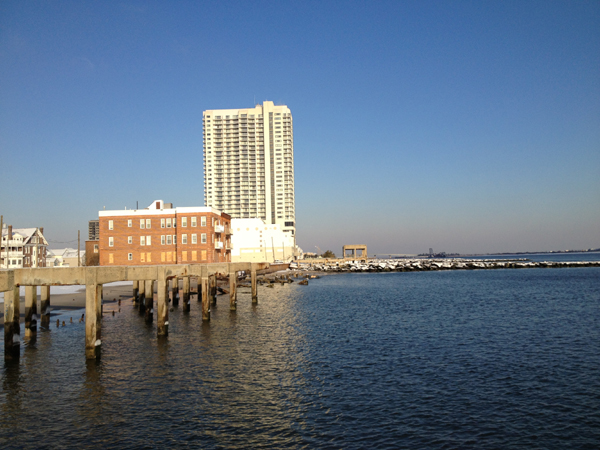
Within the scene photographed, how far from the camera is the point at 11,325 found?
25.4 m

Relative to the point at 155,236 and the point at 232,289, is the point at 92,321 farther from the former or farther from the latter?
the point at 155,236

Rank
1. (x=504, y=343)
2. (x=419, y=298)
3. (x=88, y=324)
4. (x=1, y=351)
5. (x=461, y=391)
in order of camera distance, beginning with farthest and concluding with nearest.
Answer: (x=419, y=298), (x=504, y=343), (x=1, y=351), (x=88, y=324), (x=461, y=391)

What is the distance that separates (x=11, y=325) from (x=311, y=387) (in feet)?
56.8

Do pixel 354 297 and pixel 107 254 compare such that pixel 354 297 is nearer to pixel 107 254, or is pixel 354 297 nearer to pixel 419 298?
pixel 419 298

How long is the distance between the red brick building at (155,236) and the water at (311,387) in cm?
Result: 4183

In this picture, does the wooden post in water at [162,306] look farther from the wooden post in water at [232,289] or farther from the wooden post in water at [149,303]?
the wooden post in water at [232,289]

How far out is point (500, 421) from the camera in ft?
56.3

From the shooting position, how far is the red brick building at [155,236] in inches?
3155

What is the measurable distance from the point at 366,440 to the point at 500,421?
5562 millimetres

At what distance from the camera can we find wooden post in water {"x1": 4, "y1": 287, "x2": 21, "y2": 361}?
24.9 m

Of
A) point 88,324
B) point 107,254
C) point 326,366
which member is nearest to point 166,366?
point 88,324

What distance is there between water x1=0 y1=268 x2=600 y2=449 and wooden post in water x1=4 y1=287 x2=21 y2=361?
1.07 metres

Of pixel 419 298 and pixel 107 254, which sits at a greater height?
pixel 107 254

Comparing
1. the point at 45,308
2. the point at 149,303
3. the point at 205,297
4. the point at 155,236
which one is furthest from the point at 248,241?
the point at 45,308
